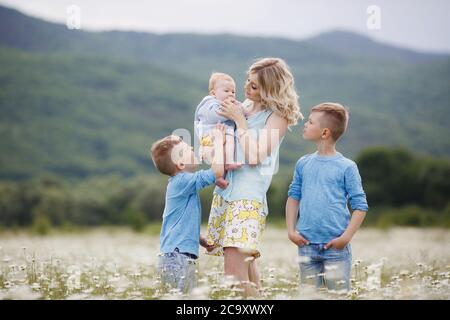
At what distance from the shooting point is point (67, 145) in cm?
14650

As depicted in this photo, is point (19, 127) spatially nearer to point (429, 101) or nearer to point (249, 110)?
point (429, 101)

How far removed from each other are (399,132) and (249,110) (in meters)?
154

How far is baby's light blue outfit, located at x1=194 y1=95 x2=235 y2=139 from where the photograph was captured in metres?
6.75

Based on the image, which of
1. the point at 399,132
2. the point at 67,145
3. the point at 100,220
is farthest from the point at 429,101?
the point at 100,220

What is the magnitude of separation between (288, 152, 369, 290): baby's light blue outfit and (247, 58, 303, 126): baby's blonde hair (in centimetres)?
58

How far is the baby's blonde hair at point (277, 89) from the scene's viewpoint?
21.9 feet

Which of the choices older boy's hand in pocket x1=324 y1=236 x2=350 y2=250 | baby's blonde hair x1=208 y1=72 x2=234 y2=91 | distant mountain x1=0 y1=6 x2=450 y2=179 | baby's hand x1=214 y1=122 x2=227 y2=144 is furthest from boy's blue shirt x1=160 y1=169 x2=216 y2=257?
distant mountain x1=0 y1=6 x2=450 y2=179

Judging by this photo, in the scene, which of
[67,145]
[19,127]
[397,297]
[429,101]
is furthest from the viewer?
[429,101]

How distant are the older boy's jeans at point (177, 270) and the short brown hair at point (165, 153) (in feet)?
2.67

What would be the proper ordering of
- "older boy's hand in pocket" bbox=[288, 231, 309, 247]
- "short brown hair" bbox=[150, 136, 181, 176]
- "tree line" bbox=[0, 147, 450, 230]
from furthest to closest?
"tree line" bbox=[0, 147, 450, 230] → "short brown hair" bbox=[150, 136, 181, 176] → "older boy's hand in pocket" bbox=[288, 231, 309, 247]

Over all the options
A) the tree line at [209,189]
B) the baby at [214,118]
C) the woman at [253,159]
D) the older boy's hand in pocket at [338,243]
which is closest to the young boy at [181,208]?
the baby at [214,118]

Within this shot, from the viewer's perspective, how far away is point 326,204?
6.70 meters

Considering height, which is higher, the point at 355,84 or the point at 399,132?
the point at 355,84

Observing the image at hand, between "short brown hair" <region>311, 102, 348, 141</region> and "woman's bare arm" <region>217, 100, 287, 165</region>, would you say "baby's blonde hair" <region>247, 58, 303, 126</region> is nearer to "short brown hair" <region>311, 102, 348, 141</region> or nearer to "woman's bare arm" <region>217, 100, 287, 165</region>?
"woman's bare arm" <region>217, 100, 287, 165</region>
